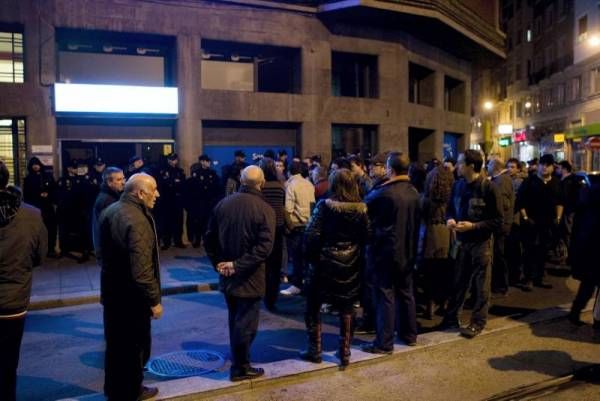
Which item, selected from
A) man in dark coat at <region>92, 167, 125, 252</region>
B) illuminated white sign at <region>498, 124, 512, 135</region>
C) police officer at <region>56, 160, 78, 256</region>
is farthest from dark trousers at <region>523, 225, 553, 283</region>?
illuminated white sign at <region>498, 124, 512, 135</region>

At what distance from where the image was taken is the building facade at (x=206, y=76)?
1464 cm

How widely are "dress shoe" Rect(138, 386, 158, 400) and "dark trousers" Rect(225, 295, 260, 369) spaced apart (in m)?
0.72

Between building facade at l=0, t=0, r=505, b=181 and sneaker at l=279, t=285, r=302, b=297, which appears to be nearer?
sneaker at l=279, t=285, r=302, b=297

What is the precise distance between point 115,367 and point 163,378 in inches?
38.6

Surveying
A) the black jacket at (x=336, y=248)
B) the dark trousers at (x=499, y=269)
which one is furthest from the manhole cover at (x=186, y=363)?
the dark trousers at (x=499, y=269)

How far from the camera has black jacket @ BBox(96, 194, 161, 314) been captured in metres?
4.43

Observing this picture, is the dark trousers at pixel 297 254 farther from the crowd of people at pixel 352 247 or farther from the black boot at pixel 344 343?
the black boot at pixel 344 343

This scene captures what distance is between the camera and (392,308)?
233 inches

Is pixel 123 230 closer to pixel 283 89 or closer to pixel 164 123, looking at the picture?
pixel 164 123

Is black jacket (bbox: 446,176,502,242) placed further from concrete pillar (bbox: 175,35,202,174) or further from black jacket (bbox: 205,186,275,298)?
concrete pillar (bbox: 175,35,202,174)

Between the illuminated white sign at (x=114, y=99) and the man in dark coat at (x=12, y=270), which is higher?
the illuminated white sign at (x=114, y=99)

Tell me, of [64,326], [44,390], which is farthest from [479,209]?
[64,326]

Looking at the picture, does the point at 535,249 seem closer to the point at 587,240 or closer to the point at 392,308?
the point at 587,240

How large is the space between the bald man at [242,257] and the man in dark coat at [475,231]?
2.50 metres
